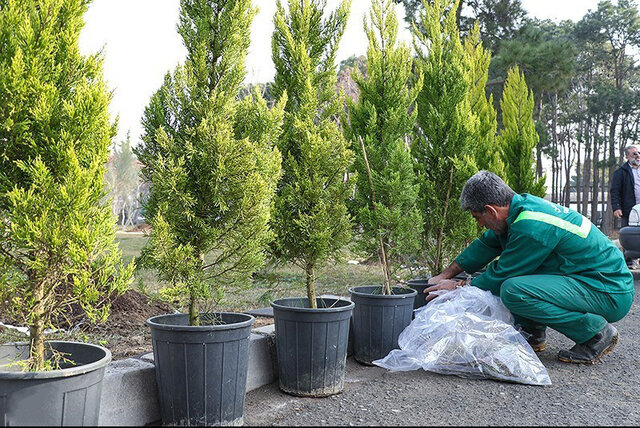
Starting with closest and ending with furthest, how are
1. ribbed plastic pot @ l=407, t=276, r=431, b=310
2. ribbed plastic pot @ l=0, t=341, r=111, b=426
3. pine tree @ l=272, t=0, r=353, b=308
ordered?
ribbed plastic pot @ l=0, t=341, r=111, b=426, pine tree @ l=272, t=0, r=353, b=308, ribbed plastic pot @ l=407, t=276, r=431, b=310

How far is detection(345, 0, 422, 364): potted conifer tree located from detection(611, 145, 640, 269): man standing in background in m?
4.62

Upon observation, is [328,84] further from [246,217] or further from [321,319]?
[321,319]

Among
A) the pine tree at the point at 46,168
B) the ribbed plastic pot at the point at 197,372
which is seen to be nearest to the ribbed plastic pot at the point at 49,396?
the pine tree at the point at 46,168

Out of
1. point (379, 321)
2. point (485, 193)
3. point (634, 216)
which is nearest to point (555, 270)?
point (485, 193)

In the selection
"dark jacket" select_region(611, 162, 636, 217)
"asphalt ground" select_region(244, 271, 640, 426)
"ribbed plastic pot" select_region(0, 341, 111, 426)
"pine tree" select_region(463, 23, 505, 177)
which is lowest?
"asphalt ground" select_region(244, 271, 640, 426)

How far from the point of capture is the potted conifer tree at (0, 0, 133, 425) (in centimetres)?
235

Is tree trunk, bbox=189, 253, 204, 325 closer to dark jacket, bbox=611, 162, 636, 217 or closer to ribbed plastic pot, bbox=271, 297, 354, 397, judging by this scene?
ribbed plastic pot, bbox=271, 297, 354, 397

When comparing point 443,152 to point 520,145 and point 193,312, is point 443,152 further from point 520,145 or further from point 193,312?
point 193,312

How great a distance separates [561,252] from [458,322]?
0.97m

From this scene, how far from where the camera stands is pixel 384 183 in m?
4.72

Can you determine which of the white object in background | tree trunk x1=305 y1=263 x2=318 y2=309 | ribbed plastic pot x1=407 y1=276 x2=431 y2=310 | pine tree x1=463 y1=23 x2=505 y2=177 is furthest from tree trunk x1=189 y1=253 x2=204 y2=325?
the white object in background

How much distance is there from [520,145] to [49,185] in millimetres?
6195

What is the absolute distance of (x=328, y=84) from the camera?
438 centimetres

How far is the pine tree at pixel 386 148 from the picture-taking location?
471 cm
